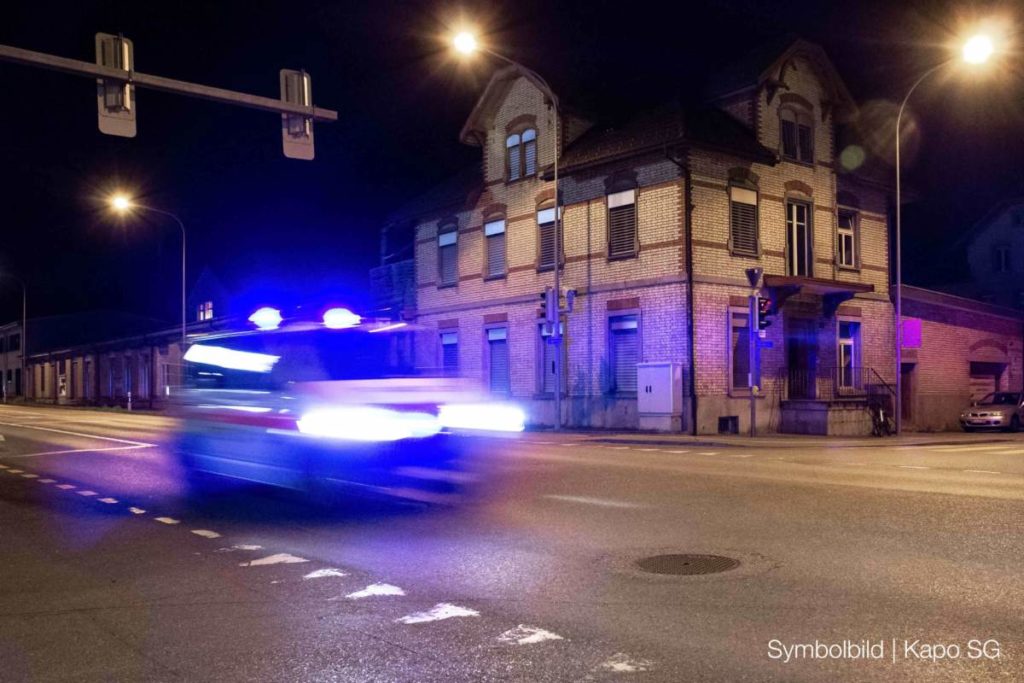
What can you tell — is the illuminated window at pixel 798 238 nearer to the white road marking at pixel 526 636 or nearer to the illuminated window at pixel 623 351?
the illuminated window at pixel 623 351

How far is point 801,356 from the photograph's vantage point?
29.7 m

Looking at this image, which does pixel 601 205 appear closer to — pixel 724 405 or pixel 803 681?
pixel 724 405

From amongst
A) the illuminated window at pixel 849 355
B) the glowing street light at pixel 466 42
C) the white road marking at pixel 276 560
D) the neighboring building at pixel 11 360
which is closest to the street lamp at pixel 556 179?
the glowing street light at pixel 466 42

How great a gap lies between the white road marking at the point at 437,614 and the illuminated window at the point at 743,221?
73.4 feet

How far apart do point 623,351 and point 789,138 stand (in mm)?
8800

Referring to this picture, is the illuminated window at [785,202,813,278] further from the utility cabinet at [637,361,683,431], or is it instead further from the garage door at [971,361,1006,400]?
the garage door at [971,361,1006,400]

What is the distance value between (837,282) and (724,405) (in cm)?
534

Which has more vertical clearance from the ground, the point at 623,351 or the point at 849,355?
the point at 623,351

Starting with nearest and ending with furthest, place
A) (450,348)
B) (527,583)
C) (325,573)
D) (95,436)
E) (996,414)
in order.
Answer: (527,583) < (325,573) < (95,436) < (996,414) < (450,348)

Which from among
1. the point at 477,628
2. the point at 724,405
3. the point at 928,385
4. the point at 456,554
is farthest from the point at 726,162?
the point at 477,628

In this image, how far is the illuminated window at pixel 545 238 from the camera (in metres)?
30.5

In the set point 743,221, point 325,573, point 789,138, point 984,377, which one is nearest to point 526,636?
point 325,573

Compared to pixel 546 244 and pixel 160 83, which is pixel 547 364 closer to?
pixel 546 244

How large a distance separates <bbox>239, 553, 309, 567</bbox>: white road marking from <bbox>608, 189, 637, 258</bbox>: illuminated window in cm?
2060
